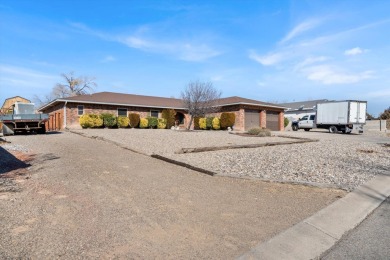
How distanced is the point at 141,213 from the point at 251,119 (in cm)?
2838

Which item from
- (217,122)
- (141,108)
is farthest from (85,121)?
(217,122)

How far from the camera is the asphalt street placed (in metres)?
3.20

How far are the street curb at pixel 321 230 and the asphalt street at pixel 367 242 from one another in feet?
0.30

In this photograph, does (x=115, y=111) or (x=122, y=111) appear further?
(x=122, y=111)

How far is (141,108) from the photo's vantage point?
96.7ft

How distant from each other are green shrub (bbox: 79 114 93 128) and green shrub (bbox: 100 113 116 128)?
1221mm

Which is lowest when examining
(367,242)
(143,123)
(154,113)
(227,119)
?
(367,242)

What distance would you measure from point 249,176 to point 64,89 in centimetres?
5863

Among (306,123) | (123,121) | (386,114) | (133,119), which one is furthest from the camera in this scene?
(386,114)

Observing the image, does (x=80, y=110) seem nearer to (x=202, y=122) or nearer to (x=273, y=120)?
(x=202, y=122)

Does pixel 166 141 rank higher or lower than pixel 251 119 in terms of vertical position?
lower

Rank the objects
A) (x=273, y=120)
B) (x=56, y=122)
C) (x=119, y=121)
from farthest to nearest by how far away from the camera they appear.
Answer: (x=273, y=120)
(x=56, y=122)
(x=119, y=121)

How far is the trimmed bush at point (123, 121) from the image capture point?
86.7ft

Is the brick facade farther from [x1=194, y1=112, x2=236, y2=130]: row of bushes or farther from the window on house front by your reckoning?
[x1=194, y1=112, x2=236, y2=130]: row of bushes
